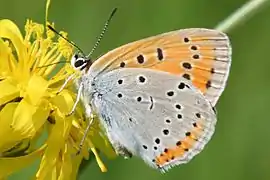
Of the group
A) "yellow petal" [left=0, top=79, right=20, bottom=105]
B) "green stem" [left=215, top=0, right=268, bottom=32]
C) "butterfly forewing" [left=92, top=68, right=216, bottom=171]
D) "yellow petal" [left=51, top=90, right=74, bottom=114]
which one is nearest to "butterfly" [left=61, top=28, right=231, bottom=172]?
"butterfly forewing" [left=92, top=68, right=216, bottom=171]

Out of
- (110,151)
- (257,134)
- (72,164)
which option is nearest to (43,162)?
(72,164)

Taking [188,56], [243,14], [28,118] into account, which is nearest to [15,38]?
[28,118]

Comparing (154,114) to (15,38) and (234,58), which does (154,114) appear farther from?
(234,58)

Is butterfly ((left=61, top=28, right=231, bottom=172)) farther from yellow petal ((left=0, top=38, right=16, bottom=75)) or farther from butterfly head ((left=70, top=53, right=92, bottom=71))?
yellow petal ((left=0, top=38, right=16, bottom=75))

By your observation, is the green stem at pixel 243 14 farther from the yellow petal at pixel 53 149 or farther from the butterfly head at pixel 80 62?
the yellow petal at pixel 53 149

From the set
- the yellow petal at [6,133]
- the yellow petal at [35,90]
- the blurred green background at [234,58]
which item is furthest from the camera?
the blurred green background at [234,58]

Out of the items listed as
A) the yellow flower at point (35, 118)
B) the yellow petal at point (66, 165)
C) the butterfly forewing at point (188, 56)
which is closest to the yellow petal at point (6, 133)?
the yellow flower at point (35, 118)

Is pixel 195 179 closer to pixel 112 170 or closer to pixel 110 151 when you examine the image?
pixel 112 170
